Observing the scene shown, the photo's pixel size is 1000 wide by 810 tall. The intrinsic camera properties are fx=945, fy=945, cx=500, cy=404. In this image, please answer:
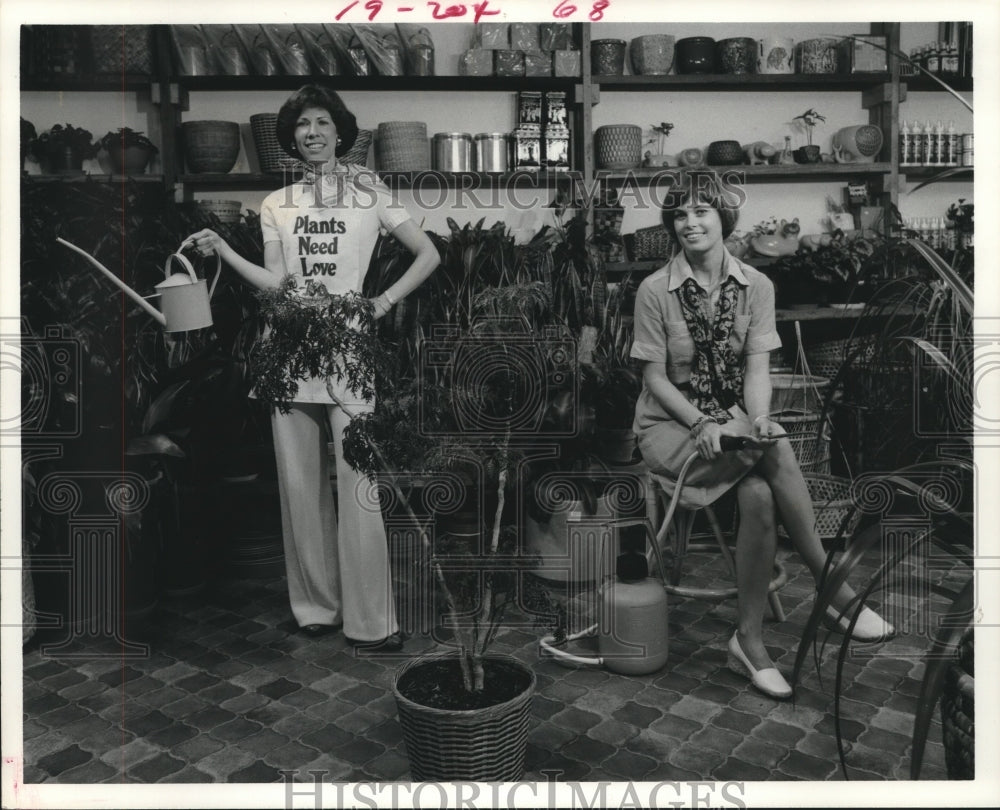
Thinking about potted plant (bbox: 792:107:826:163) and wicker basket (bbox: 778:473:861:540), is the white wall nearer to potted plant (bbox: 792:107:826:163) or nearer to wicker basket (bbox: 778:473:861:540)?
potted plant (bbox: 792:107:826:163)

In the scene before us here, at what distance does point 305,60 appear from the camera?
15.6 ft

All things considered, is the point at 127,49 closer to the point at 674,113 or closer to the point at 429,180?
the point at 429,180

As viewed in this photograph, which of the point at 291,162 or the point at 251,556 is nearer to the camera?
the point at 251,556

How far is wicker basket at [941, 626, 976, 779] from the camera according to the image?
5.84ft

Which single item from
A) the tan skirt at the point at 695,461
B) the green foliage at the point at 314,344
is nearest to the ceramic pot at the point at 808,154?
the tan skirt at the point at 695,461

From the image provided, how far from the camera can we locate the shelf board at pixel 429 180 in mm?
4727

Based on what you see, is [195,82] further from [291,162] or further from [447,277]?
[447,277]

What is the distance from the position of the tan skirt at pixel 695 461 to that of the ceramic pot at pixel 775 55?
2851mm

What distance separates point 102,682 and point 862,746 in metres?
2.12
